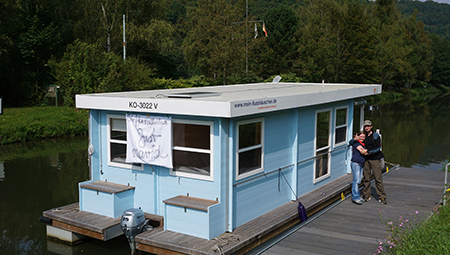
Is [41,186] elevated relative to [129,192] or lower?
lower

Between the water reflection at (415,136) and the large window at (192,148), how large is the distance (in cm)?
726

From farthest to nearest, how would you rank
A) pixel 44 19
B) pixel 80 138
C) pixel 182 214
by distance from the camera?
1. pixel 44 19
2. pixel 80 138
3. pixel 182 214

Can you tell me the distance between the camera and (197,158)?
810cm

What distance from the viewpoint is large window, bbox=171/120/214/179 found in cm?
793

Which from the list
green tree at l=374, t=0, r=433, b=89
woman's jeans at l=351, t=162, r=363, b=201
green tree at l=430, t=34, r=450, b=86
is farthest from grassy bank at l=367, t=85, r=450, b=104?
woman's jeans at l=351, t=162, r=363, b=201

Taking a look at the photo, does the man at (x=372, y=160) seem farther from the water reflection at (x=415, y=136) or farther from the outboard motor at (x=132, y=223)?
the outboard motor at (x=132, y=223)

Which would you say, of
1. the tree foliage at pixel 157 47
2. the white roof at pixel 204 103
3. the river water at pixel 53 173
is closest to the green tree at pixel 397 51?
the tree foliage at pixel 157 47

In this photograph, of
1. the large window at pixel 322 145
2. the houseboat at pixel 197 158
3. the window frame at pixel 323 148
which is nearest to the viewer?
the houseboat at pixel 197 158

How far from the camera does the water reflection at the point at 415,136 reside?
1923 centimetres

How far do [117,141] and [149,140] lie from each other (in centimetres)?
101

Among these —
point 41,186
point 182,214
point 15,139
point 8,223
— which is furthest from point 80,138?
point 182,214

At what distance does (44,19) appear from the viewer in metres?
32.0

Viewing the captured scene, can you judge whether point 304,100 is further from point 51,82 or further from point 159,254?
point 51,82

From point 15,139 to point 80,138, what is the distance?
3172 mm
